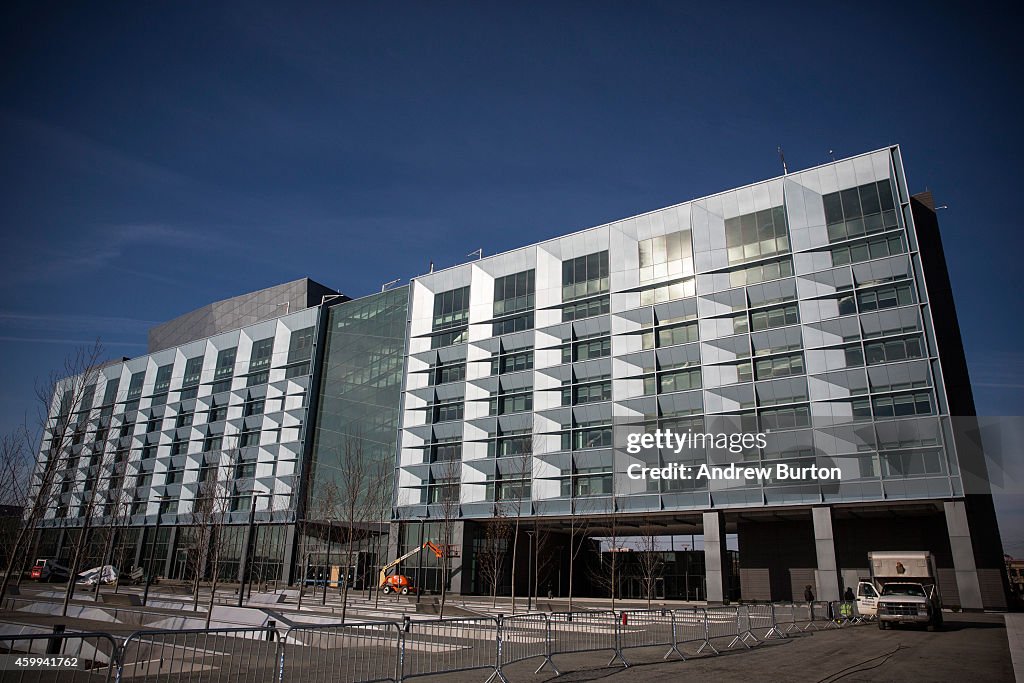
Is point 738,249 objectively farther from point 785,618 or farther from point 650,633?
point 650,633

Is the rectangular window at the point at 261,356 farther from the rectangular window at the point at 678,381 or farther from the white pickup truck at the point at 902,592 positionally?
the white pickup truck at the point at 902,592

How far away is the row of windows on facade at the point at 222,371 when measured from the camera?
7200cm

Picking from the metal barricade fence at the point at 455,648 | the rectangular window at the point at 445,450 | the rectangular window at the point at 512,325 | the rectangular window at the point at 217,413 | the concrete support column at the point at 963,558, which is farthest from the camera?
the rectangular window at the point at 217,413

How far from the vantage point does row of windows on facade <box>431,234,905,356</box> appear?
43688mm

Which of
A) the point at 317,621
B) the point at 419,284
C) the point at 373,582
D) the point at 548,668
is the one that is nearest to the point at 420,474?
the point at 373,582

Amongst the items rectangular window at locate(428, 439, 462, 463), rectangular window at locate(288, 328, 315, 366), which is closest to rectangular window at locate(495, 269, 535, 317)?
rectangular window at locate(428, 439, 462, 463)

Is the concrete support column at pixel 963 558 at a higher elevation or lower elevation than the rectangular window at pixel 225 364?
lower

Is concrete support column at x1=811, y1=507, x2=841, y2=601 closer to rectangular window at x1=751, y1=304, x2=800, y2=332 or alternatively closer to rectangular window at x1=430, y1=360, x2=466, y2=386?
rectangular window at x1=751, y1=304, x2=800, y2=332

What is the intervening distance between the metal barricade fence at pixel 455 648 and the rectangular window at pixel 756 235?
131ft

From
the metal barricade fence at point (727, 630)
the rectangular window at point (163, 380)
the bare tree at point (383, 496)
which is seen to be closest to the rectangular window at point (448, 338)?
the bare tree at point (383, 496)

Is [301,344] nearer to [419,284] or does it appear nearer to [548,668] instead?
[419,284]

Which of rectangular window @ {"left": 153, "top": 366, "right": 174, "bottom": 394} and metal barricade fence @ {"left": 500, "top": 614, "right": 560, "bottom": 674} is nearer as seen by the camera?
metal barricade fence @ {"left": 500, "top": 614, "right": 560, "bottom": 674}

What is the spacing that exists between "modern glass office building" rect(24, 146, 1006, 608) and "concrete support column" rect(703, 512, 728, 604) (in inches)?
6.7
